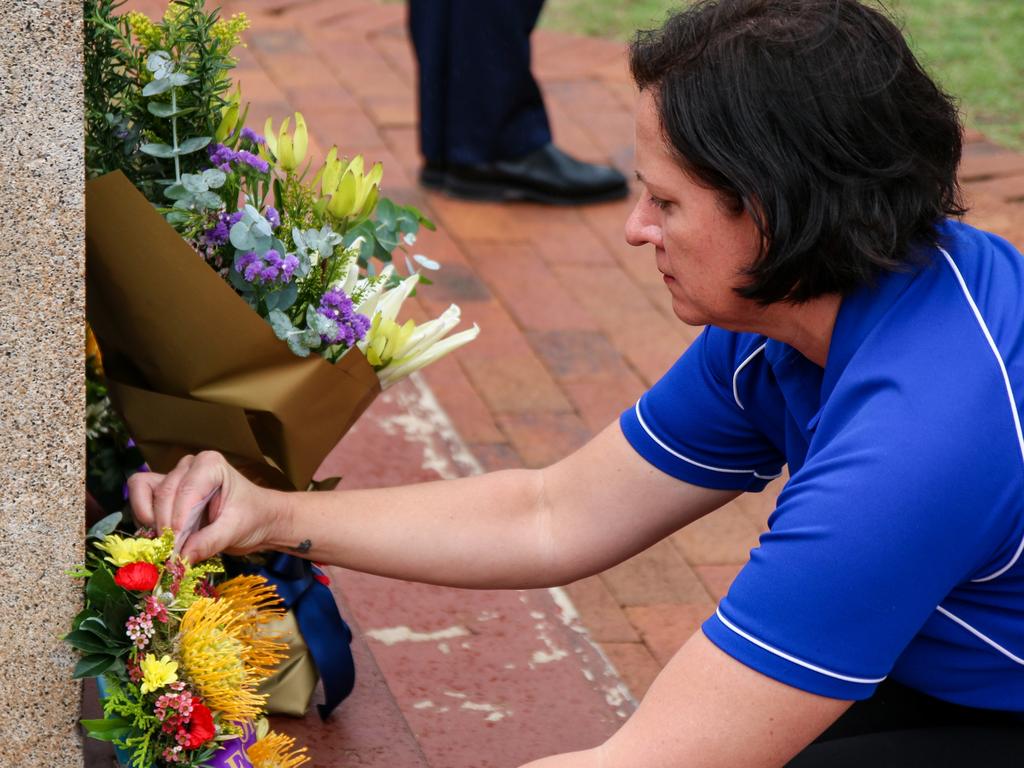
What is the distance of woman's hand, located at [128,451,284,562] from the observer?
5.63 feet

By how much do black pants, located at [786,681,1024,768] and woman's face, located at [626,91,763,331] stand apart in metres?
0.53

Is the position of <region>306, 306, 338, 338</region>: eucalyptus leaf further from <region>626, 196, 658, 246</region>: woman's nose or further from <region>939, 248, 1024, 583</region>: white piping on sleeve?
<region>939, 248, 1024, 583</region>: white piping on sleeve

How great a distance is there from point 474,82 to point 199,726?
3071 mm

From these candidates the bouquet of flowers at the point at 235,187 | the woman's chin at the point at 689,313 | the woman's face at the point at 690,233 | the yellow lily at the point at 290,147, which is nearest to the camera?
the woman's face at the point at 690,233

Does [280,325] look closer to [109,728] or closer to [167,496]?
[167,496]

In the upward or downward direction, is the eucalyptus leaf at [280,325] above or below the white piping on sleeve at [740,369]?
above

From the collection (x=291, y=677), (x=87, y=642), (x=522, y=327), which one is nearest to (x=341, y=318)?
(x=87, y=642)

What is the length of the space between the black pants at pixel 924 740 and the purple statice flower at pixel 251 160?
0.97 m

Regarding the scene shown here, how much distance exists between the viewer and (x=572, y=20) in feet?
19.5

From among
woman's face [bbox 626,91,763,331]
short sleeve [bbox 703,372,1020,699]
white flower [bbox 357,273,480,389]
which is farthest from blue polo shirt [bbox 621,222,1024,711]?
white flower [bbox 357,273,480,389]

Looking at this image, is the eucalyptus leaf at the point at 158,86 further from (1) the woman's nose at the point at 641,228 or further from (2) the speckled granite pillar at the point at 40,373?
(1) the woman's nose at the point at 641,228

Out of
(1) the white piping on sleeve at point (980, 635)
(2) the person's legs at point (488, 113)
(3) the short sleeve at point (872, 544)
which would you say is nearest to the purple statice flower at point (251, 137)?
(3) the short sleeve at point (872, 544)

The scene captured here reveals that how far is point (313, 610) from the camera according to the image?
2.05 m

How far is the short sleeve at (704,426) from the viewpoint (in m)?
1.87
